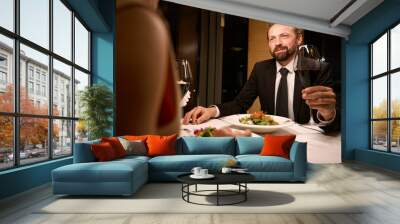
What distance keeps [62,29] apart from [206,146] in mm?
3237

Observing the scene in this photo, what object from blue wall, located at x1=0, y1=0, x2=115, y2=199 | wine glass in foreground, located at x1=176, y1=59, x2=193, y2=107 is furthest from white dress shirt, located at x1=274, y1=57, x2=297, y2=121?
blue wall, located at x1=0, y1=0, x2=115, y2=199

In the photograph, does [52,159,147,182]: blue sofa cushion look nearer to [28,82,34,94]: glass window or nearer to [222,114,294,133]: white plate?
[28,82,34,94]: glass window

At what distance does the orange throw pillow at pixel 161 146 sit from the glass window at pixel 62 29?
85.9 inches

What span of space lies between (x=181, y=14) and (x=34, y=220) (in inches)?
254

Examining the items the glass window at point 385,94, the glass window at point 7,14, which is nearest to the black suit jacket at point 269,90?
the glass window at point 385,94

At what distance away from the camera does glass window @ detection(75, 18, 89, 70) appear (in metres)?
7.68

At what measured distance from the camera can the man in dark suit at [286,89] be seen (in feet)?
30.0

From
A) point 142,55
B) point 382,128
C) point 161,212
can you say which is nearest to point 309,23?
point 382,128

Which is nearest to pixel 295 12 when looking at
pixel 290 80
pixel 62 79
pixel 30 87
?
pixel 290 80

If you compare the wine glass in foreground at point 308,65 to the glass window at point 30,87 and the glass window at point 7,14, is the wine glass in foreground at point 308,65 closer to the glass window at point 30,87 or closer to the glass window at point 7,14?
the glass window at point 30,87

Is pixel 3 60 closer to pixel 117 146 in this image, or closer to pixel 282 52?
pixel 117 146

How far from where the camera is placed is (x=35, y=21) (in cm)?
A: 573

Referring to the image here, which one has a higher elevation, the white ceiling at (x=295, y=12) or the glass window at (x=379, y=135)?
the white ceiling at (x=295, y=12)

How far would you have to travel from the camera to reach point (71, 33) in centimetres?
732
